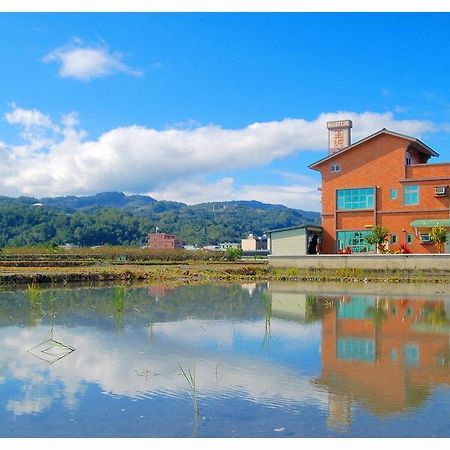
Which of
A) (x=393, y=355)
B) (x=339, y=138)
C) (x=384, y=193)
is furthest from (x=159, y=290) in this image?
(x=339, y=138)

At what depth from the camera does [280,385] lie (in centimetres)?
602

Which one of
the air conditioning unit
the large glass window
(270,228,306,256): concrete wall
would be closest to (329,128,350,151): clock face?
the large glass window

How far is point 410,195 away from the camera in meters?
27.7

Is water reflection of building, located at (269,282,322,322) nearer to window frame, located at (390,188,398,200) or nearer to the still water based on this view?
the still water

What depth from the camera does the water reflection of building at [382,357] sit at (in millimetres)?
5547

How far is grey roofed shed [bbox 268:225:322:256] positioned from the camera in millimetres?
29141

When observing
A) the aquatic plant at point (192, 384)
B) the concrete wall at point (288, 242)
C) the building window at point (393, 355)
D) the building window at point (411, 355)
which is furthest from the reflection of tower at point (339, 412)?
the concrete wall at point (288, 242)

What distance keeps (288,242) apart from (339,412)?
2499 centimetres

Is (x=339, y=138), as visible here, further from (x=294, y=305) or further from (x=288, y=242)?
(x=294, y=305)

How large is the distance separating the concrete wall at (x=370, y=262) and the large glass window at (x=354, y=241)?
3485 millimetres

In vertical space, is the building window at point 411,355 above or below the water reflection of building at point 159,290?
below

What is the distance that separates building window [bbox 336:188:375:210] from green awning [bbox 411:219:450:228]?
8.49 ft

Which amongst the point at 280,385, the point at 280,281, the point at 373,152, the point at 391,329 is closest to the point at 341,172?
the point at 373,152

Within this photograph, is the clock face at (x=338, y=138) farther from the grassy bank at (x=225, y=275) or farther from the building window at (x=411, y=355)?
the building window at (x=411, y=355)
